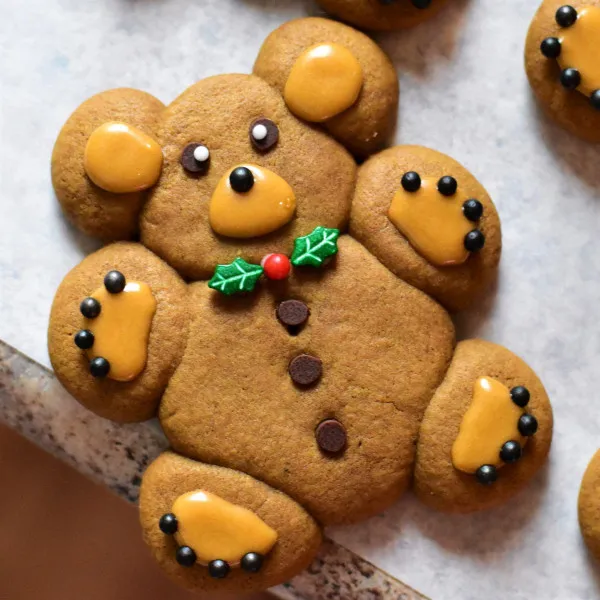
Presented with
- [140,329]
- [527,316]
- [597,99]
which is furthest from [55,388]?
[597,99]

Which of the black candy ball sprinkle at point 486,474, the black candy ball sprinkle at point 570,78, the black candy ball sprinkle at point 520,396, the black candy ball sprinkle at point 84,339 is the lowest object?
the black candy ball sprinkle at point 84,339

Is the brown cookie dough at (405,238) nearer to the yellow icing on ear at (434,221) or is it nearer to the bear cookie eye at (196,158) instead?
the yellow icing on ear at (434,221)

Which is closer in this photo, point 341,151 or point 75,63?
point 341,151

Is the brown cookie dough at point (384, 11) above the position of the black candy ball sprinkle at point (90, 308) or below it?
above

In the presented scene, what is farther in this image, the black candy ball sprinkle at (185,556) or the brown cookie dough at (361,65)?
the brown cookie dough at (361,65)

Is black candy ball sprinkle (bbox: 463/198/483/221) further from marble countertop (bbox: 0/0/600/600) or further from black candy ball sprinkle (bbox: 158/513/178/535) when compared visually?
black candy ball sprinkle (bbox: 158/513/178/535)

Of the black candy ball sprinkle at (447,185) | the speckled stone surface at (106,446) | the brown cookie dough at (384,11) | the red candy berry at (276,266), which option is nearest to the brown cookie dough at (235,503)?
the speckled stone surface at (106,446)

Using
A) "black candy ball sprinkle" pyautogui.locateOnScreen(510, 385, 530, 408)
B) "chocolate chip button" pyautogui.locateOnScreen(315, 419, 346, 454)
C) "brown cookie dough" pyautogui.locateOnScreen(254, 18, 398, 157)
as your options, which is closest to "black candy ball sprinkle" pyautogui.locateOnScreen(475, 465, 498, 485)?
"black candy ball sprinkle" pyautogui.locateOnScreen(510, 385, 530, 408)

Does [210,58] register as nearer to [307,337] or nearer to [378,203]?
[378,203]
